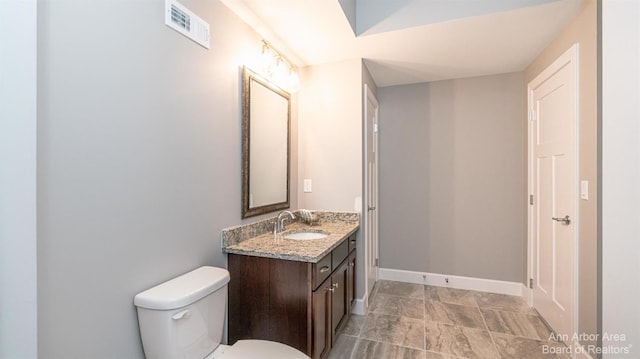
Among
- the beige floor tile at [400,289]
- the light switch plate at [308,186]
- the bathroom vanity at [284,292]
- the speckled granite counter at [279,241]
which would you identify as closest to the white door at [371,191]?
the beige floor tile at [400,289]

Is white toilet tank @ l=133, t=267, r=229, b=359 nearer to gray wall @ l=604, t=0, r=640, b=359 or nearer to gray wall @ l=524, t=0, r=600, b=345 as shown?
gray wall @ l=604, t=0, r=640, b=359

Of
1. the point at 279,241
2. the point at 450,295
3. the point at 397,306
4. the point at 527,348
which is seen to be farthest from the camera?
the point at 450,295

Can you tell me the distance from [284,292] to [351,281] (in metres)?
0.91

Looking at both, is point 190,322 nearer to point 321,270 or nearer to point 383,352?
point 321,270

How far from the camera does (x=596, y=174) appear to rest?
5.34 ft

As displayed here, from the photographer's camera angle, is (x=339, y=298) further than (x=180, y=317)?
Yes

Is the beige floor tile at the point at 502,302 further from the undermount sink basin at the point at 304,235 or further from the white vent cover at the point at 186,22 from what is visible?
the white vent cover at the point at 186,22

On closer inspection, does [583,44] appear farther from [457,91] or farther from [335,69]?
[335,69]

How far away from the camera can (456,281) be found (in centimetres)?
307

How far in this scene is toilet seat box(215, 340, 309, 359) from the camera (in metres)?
1.20

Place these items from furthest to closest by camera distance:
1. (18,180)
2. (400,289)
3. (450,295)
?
1. (400,289)
2. (450,295)
3. (18,180)

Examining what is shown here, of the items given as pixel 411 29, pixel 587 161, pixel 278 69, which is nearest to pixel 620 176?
pixel 587 161

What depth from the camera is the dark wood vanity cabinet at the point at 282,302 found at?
1.52m

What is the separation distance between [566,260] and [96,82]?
9.72 feet
